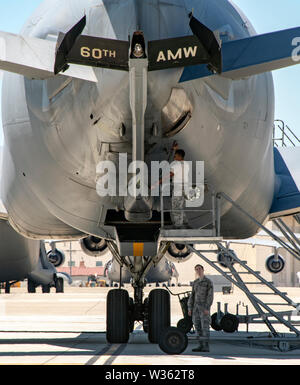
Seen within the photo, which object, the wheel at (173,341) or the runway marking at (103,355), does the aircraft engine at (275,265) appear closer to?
the runway marking at (103,355)

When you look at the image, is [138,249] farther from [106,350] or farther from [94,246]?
[94,246]

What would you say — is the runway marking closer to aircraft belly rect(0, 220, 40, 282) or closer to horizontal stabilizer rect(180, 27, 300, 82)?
horizontal stabilizer rect(180, 27, 300, 82)

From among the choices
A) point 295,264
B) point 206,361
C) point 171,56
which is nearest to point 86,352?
point 206,361

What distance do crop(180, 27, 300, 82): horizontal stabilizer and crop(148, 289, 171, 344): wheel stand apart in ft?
16.5

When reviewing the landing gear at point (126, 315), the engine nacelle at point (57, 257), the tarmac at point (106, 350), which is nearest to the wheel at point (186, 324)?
the tarmac at point (106, 350)

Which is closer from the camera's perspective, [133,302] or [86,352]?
[86,352]

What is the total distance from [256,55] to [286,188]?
5.48 metres

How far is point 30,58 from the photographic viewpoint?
832 cm

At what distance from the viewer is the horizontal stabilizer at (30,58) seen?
26.9 feet

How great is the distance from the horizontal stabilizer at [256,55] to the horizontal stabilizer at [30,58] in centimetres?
131

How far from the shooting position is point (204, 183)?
1020 centimetres

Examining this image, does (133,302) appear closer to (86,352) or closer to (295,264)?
(86,352)

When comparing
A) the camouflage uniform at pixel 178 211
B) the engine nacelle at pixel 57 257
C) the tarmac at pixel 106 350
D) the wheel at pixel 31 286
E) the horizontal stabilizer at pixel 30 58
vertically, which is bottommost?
the tarmac at pixel 106 350
